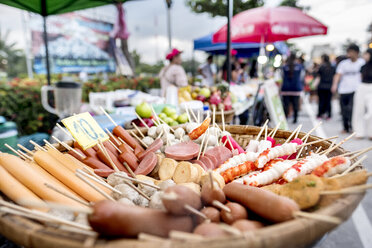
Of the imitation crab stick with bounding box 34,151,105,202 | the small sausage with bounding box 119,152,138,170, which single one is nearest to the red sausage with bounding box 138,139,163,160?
the small sausage with bounding box 119,152,138,170

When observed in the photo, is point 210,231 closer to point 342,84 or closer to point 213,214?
point 213,214

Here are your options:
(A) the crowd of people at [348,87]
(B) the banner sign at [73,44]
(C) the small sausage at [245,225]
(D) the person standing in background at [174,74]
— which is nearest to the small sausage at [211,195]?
(C) the small sausage at [245,225]

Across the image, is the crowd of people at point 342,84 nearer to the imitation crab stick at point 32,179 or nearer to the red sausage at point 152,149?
the red sausage at point 152,149

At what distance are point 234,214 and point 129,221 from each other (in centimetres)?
47

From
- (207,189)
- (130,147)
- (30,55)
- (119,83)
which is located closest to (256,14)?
(119,83)

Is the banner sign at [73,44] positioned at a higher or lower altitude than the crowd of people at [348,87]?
higher

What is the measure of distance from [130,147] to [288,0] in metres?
21.4

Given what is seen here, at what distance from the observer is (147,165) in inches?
68.8

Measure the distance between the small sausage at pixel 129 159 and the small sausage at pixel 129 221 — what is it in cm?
92

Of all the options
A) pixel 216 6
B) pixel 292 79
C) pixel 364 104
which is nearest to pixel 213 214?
pixel 364 104

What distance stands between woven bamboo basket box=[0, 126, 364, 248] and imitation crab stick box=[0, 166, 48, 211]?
188 millimetres

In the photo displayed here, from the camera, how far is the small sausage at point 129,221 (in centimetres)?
85

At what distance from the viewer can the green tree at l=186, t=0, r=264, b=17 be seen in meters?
14.9

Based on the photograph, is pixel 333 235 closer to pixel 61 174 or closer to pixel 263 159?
pixel 263 159
